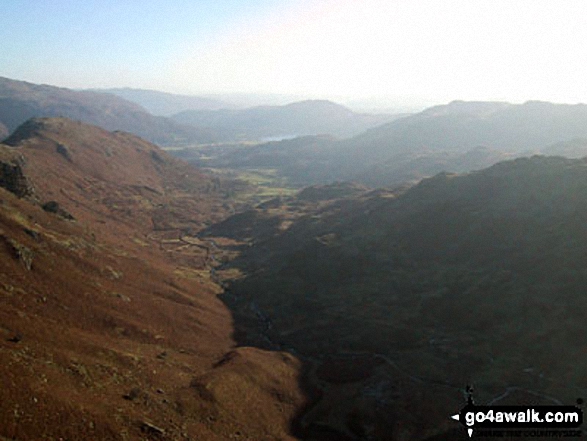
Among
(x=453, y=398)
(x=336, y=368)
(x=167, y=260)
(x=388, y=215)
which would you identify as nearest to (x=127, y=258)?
(x=167, y=260)

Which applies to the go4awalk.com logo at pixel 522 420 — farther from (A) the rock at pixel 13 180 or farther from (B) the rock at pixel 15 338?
(A) the rock at pixel 13 180

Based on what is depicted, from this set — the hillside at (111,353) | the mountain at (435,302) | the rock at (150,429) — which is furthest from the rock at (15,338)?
the mountain at (435,302)

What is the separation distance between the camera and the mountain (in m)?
84.1

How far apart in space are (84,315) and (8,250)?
17.4 m

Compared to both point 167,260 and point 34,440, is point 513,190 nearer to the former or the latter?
point 167,260

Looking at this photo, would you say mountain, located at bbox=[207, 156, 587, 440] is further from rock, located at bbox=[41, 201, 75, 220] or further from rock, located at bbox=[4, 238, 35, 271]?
rock, located at bbox=[41, 201, 75, 220]

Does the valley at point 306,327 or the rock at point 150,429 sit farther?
the valley at point 306,327

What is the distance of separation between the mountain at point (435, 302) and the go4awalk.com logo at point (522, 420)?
10.0 feet

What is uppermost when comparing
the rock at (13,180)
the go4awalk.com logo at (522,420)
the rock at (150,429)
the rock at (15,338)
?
the rock at (13,180)

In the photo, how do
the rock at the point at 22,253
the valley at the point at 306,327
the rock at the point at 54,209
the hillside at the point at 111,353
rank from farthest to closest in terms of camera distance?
the rock at the point at 54,209, the rock at the point at 22,253, the valley at the point at 306,327, the hillside at the point at 111,353

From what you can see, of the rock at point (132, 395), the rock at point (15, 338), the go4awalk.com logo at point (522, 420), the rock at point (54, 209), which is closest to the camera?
the rock at point (15, 338)

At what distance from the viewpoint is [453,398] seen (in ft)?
273

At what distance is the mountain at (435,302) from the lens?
3310 inches

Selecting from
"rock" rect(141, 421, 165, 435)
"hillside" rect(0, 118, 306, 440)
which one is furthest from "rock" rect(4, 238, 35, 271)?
"rock" rect(141, 421, 165, 435)
